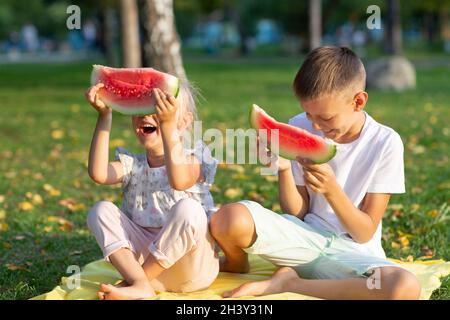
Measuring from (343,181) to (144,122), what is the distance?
3.43ft

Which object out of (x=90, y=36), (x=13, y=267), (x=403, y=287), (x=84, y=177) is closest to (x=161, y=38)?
(x=84, y=177)

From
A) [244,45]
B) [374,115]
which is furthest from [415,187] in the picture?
[244,45]

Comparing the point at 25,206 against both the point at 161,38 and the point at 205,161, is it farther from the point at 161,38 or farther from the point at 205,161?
the point at 161,38

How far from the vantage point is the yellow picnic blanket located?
3852 mm

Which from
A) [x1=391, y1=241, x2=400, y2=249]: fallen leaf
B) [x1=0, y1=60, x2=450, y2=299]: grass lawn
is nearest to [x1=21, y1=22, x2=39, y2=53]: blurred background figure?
[x1=0, y1=60, x2=450, y2=299]: grass lawn

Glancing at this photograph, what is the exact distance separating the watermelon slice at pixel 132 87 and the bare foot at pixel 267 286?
3.10 ft

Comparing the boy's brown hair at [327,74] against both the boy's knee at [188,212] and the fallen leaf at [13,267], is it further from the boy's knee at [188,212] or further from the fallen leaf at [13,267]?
the fallen leaf at [13,267]

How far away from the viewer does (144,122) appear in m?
4.06

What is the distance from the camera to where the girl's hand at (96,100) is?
3955mm

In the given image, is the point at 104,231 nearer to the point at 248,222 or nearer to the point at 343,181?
the point at 248,222

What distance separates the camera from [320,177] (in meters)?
3.65

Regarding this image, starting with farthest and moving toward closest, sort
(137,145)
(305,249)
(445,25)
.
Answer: (445,25), (137,145), (305,249)

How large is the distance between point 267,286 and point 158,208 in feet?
2.24

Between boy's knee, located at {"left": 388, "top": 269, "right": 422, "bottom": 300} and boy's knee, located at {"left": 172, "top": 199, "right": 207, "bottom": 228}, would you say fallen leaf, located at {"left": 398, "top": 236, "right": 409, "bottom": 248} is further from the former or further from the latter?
boy's knee, located at {"left": 172, "top": 199, "right": 207, "bottom": 228}
